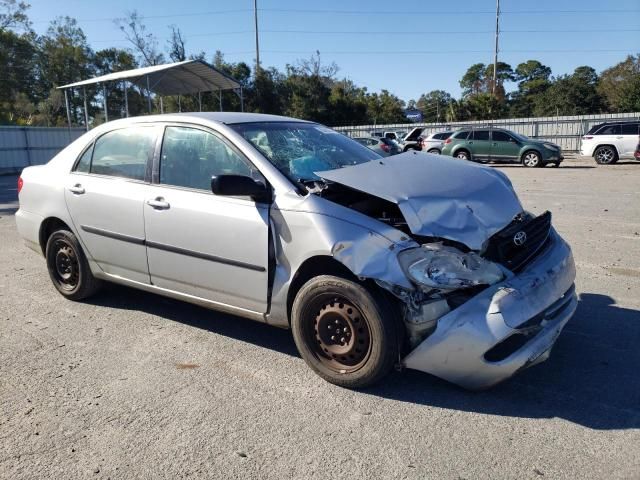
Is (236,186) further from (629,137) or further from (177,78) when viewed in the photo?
(629,137)

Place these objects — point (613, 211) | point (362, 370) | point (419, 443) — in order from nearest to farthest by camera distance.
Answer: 1. point (419, 443)
2. point (362, 370)
3. point (613, 211)

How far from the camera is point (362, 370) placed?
120 inches

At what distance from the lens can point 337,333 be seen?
3152 mm

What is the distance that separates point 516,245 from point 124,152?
10.3ft

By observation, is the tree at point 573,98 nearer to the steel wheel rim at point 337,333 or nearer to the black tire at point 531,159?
the black tire at point 531,159

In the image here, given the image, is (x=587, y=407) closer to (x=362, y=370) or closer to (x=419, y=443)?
(x=419, y=443)

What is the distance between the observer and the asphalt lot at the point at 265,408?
246cm

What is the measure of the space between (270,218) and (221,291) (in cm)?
70

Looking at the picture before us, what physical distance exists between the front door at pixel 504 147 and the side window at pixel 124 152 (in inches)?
747

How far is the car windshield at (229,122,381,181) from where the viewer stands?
3611 millimetres

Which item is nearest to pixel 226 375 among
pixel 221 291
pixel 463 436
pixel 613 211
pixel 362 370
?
pixel 221 291

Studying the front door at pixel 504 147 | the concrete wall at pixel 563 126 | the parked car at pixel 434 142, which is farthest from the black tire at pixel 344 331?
the concrete wall at pixel 563 126

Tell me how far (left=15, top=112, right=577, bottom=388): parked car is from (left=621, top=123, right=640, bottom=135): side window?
1853cm

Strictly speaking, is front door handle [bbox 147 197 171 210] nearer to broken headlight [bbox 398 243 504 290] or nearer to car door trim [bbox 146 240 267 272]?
car door trim [bbox 146 240 267 272]
